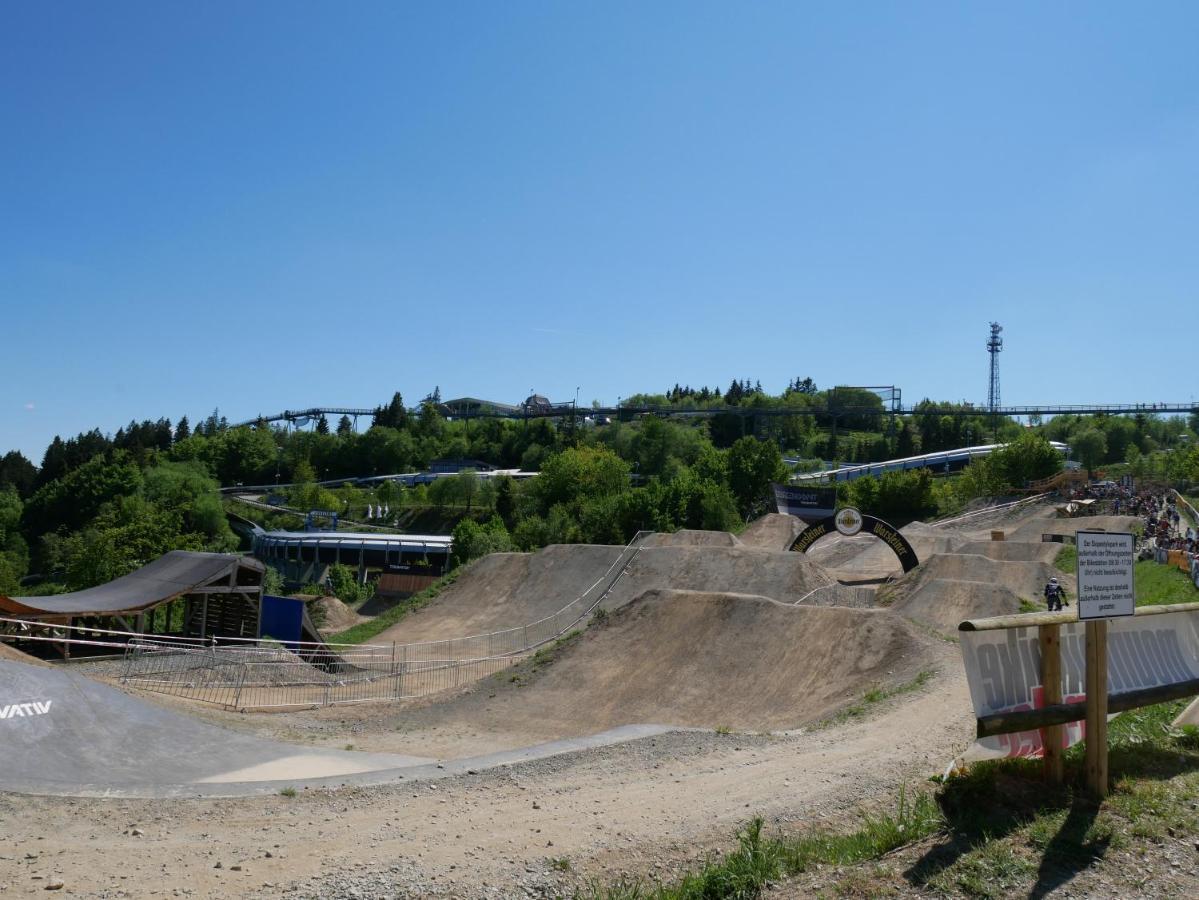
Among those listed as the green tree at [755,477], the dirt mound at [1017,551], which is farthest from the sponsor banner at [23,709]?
the green tree at [755,477]

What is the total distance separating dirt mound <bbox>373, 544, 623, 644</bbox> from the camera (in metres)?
39.1

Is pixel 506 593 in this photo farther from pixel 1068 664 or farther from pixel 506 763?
pixel 1068 664

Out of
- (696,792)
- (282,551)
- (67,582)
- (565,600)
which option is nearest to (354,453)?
(282,551)

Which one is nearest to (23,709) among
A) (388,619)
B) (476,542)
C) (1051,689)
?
(1051,689)

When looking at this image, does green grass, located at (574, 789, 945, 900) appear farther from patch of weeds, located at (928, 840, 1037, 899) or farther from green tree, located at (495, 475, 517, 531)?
green tree, located at (495, 475, 517, 531)

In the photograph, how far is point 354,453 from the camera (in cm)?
15500

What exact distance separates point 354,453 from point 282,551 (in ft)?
235

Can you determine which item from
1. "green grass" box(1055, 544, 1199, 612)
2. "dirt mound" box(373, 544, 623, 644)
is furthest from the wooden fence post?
"dirt mound" box(373, 544, 623, 644)

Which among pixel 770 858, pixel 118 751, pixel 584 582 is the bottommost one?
pixel 584 582

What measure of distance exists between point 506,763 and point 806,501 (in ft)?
163

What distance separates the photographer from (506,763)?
11.9 metres

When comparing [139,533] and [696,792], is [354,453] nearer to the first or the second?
[139,533]

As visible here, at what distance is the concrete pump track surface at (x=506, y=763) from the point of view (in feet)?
24.2

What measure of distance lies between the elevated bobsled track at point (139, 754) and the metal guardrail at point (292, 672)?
26.3ft
